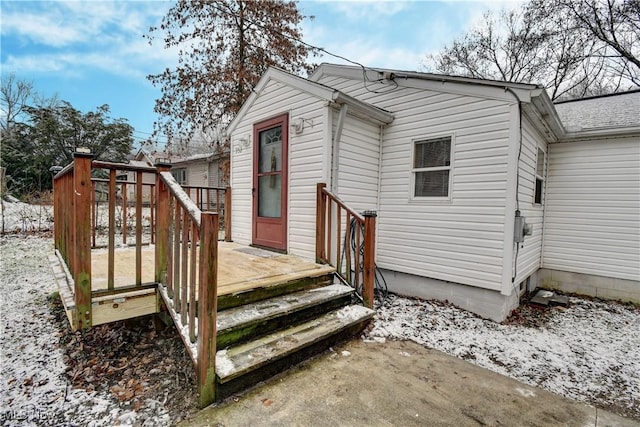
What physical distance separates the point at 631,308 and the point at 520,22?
1288cm

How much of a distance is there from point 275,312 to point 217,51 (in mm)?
10179

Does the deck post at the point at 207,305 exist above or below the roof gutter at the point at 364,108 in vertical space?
below

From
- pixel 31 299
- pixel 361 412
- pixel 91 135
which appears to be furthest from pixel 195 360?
pixel 91 135

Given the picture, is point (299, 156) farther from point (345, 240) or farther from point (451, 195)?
point (451, 195)

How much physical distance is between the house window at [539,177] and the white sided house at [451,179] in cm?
7

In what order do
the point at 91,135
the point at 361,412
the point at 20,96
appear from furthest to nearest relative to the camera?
1. the point at 20,96
2. the point at 91,135
3. the point at 361,412

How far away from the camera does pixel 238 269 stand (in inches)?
134

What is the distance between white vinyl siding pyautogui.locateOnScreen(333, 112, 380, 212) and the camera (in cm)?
436

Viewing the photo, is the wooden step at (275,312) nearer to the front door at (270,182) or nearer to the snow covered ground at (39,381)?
the snow covered ground at (39,381)

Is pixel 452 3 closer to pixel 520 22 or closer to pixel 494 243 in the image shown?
pixel 494 243

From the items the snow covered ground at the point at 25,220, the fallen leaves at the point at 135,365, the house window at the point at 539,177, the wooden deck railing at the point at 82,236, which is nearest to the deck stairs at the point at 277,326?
the fallen leaves at the point at 135,365

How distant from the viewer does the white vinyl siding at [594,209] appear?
4.95 metres

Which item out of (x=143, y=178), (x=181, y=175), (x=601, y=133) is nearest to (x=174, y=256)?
(x=601, y=133)

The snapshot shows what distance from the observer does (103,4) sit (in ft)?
19.0
